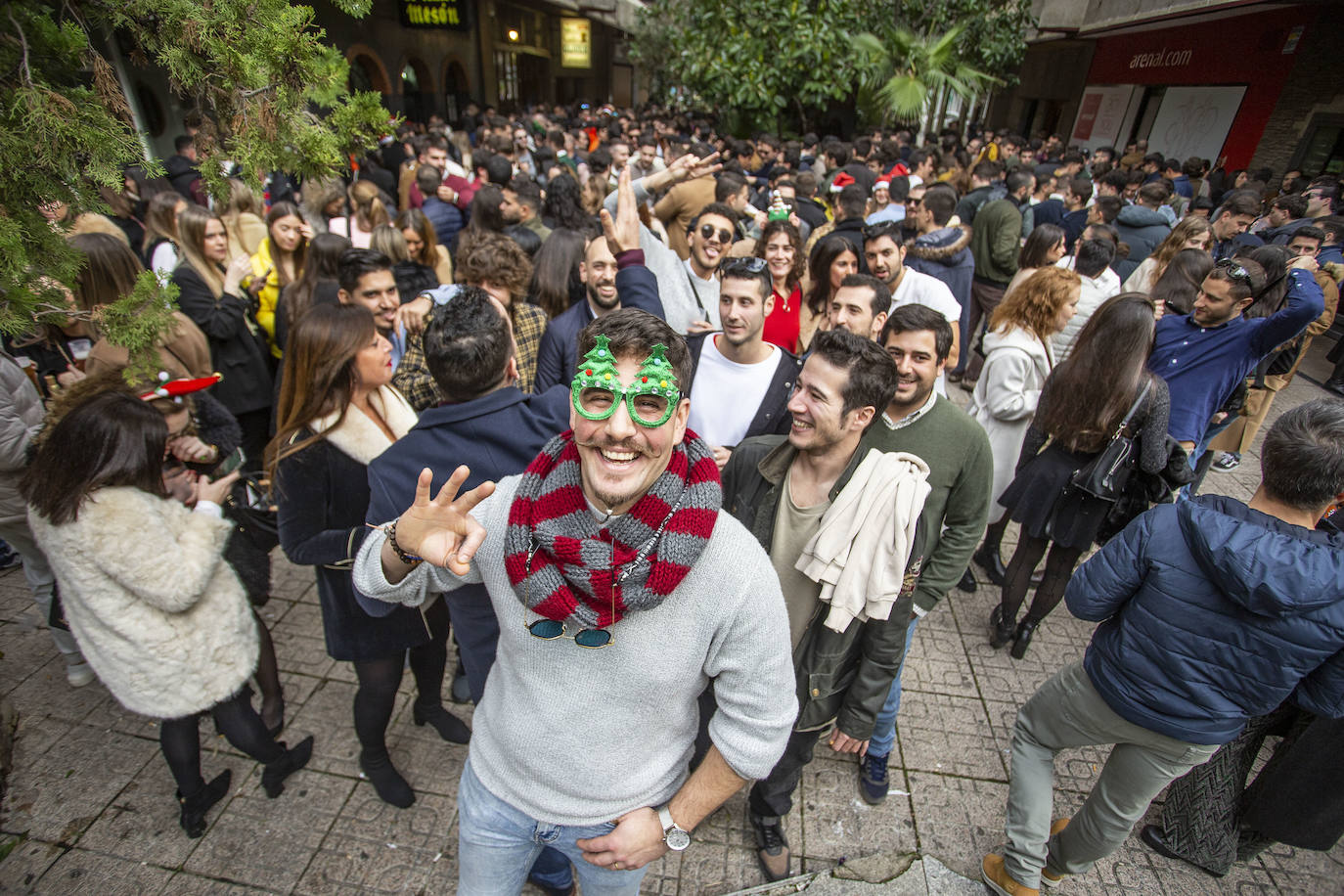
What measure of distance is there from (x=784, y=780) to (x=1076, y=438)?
2179mm

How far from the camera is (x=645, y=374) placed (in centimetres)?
148

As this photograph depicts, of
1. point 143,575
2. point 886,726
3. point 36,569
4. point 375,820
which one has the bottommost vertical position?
point 375,820

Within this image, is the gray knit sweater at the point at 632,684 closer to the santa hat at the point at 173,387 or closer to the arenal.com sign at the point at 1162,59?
the santa hat at the point at 173,387

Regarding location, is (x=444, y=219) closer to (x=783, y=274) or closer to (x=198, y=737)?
(x=783, y=274)

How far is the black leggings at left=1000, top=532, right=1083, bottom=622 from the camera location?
3.52 meters

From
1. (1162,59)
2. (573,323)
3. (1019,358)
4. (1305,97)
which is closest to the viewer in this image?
(573,323)

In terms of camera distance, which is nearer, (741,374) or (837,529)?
(837,529)

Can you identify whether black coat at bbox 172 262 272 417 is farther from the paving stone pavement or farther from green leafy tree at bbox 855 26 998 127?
green leafy tree at bbox 855 26 998 127

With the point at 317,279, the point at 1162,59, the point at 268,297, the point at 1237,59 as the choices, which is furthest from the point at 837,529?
the point at 1162,59

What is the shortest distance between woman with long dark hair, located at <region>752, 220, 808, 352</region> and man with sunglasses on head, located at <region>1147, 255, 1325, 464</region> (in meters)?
2.16

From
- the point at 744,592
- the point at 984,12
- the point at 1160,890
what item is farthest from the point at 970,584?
the point at 984,12

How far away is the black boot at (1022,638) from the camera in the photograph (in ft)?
12.1

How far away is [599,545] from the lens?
4.65 feet

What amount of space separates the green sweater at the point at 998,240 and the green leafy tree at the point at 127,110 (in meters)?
6.25
